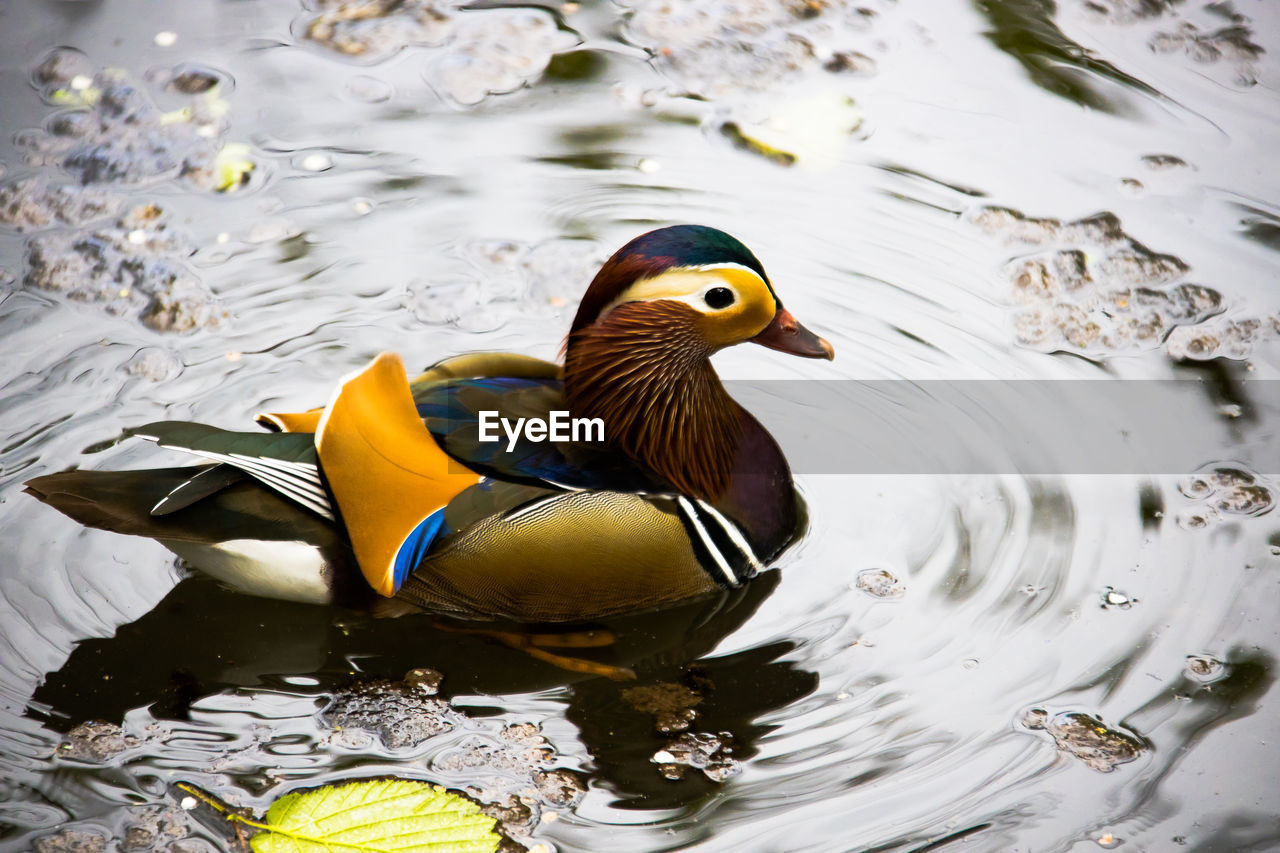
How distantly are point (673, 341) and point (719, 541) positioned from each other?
2.07 feet

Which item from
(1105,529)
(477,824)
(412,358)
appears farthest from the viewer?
(412,358)

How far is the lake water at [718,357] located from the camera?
3.60 m

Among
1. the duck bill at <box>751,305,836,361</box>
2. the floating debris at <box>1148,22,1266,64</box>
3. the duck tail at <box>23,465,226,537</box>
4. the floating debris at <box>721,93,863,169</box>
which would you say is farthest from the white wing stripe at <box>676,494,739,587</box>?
the floating debris at <box>1148,22,1266,64</box>

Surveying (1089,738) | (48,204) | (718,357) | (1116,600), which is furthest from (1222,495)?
(48,204)

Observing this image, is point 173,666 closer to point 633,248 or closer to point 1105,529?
point 633,248

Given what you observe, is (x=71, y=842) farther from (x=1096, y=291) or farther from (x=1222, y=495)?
(x=1096, y=291)

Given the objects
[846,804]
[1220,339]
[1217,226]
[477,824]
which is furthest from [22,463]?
[1217,226]

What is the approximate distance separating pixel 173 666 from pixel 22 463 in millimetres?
1008

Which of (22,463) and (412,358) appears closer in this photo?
(22,463)

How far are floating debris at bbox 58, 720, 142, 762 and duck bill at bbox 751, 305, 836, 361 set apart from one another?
2144 mm

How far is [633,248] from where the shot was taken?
3.85 metres

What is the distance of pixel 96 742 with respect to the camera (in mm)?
3613

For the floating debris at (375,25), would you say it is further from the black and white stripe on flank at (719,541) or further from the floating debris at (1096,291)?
the black and white stripe on flank at (719,541)

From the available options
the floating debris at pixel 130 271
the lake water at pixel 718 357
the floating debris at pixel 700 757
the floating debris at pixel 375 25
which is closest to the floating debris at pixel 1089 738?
the lake water at pixel 718 357
